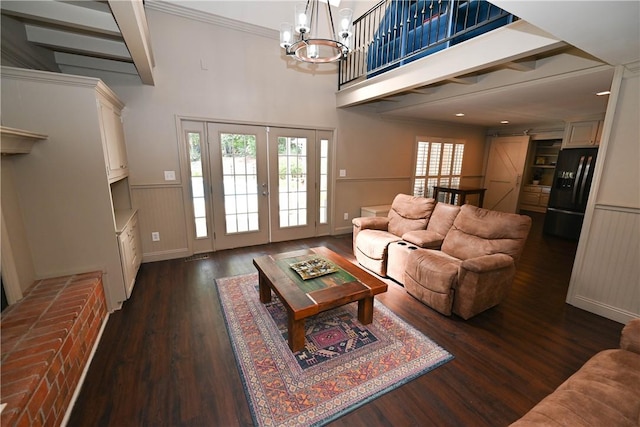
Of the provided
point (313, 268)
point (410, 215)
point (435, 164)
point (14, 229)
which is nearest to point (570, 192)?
Answer: point (435, 164)

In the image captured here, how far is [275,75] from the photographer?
13.6ft

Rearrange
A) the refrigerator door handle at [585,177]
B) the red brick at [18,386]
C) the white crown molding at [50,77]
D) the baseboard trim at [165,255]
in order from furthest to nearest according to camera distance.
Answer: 1. the refrigerator door handle at [585,177]
2. the baseboard trim at [165,255]
3. the white crown molding at [50,77]
4. the red brick at [18,386]

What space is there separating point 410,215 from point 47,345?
361 centimetres

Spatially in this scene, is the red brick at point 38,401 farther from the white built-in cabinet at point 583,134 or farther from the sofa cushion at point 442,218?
the white built-in cabinet at point 583,134

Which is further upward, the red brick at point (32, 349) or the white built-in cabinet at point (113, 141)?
the white built-in cabinet at point (113, 141)

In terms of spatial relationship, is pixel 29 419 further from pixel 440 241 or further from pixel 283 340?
pixel 440 241

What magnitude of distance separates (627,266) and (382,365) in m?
2.48

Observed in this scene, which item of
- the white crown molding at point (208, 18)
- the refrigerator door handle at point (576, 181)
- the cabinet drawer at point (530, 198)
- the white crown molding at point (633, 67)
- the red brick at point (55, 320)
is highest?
the white crown molding at point (208, 18)

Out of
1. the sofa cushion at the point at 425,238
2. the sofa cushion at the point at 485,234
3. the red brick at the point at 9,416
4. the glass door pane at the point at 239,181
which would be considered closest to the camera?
the red brick at the point at 9,416

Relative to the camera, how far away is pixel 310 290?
2154 mm

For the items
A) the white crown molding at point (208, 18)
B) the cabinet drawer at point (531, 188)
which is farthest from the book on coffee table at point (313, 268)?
the cabinet drawer at point (531, 188)

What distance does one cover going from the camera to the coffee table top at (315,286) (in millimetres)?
1972

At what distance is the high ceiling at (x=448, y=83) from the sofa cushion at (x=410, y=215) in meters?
1.65

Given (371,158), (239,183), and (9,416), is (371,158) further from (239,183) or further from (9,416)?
(9,416)
